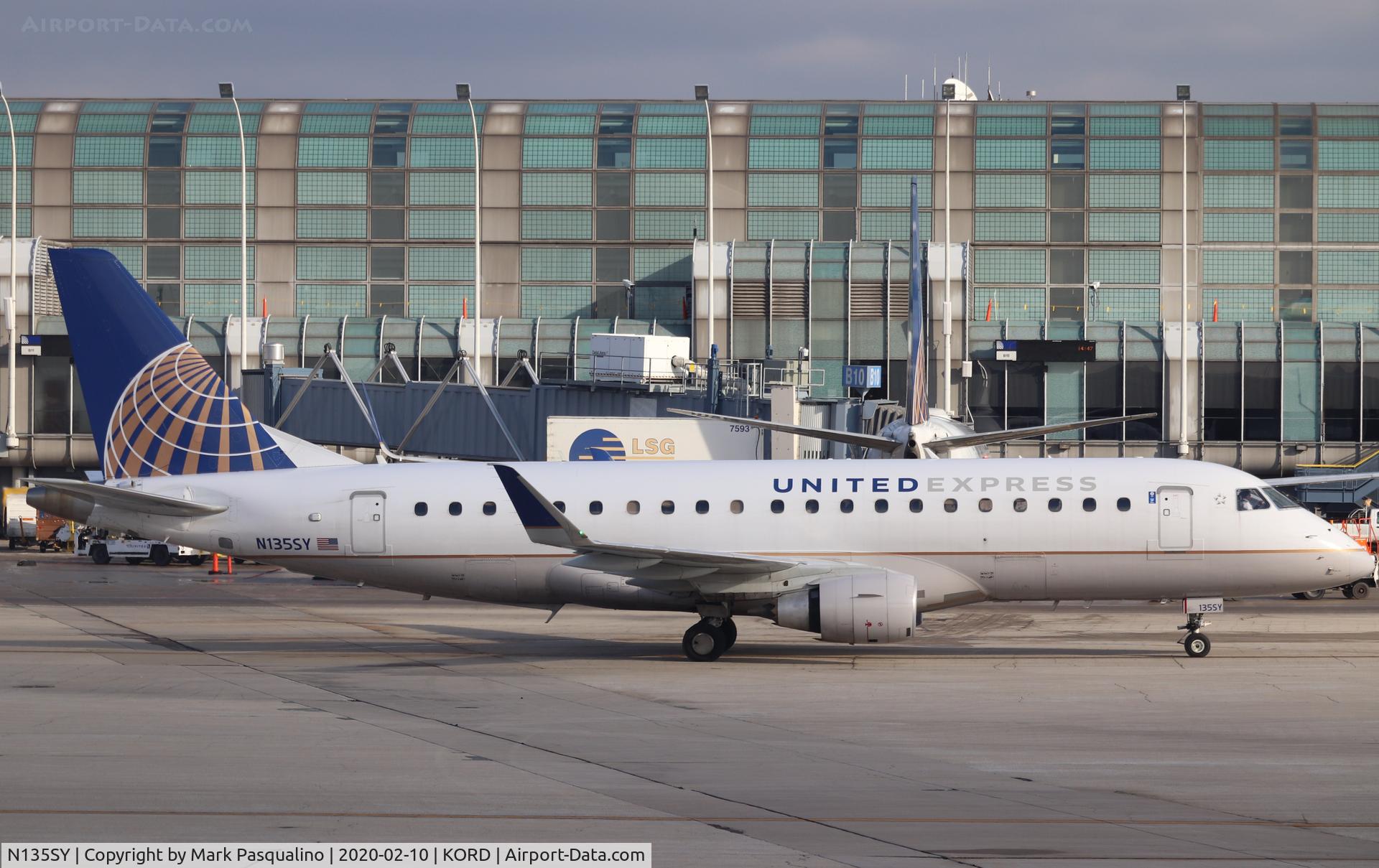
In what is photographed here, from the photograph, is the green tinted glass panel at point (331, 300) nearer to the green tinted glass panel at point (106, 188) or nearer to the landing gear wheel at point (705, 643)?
the green tinted glass panel at point (106, 188)

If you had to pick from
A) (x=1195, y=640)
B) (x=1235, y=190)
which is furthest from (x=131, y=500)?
(x=1235, y=190)

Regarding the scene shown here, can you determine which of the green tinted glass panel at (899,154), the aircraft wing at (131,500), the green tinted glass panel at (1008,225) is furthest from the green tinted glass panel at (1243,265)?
the aircraft wing at (131,500)

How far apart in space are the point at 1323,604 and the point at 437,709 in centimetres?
2966

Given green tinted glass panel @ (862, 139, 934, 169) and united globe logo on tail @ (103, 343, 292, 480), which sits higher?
green tinted glass panel @ (862, 139, 934, 169)

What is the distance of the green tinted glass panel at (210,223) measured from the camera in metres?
82.9

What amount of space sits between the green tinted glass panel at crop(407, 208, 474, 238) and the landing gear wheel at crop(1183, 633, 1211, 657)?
6069 cm

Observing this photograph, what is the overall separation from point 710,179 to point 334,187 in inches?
914

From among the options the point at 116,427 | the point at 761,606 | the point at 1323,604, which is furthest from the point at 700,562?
the point at 1323,604

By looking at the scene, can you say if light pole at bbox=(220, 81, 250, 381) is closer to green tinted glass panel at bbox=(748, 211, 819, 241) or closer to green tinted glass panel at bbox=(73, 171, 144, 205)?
green tinted glass panel at bbox=(73, 171, 144, 205)

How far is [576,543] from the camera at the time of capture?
83.8ft

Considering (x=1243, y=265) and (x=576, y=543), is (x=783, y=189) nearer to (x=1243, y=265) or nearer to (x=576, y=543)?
(x=1243, y=265)

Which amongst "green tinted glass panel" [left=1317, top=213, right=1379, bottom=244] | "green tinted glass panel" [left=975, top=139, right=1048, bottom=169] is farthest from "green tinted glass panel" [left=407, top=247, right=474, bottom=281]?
"green tinted glass panel" [left=1317, top=213, right=1379, bottom=244]

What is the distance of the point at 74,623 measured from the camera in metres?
35.4

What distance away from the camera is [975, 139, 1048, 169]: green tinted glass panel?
79.6 metres
